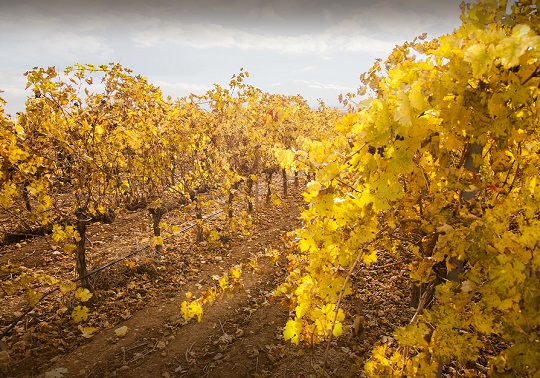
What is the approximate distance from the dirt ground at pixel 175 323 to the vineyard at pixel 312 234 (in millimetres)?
44

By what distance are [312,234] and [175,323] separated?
5622 mm

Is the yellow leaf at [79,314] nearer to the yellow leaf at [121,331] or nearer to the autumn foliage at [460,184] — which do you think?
the yellow leaf at [121,331]

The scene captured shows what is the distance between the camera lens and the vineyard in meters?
1.54

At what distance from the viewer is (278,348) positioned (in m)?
5.34

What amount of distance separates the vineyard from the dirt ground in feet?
0.14

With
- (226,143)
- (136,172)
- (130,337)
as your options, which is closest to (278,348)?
(130,337)

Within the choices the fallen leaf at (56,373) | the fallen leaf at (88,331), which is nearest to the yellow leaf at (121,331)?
the fallen leaf at (88,331)

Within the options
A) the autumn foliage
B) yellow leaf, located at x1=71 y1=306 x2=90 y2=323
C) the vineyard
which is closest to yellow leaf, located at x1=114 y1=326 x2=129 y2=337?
the vineyard

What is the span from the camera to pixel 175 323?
6.41m

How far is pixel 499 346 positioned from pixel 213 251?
7860mm

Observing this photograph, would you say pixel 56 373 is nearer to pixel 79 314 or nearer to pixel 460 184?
pixel 79 314

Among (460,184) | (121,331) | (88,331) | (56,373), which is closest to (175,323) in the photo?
(121,331)

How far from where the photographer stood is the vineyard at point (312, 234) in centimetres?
154

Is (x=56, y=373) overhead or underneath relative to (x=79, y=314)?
underneath
